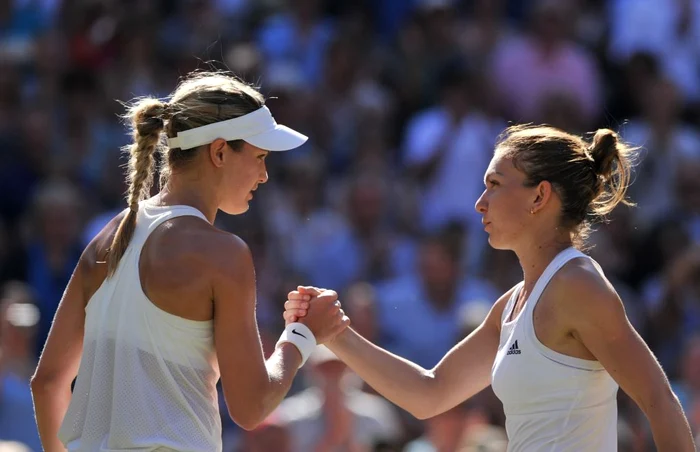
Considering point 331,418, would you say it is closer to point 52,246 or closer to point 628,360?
point 52,246

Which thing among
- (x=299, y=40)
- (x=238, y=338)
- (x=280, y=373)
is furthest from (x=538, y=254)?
(x=299, y=40)

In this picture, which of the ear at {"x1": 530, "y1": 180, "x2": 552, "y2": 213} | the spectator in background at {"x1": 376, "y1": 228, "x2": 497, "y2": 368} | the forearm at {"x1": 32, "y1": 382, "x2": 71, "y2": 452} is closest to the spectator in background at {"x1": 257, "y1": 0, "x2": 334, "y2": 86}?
the spectator in background at {"x1": 376, "y1": 228, "x2": 497, "y2": 368}

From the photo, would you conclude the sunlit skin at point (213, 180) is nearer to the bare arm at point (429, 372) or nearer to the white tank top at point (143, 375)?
the white tank top at point (143, 375)

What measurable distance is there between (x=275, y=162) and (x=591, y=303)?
Answer: 495 centimetres

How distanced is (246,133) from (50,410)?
102 centimetres

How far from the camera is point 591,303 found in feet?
11.9

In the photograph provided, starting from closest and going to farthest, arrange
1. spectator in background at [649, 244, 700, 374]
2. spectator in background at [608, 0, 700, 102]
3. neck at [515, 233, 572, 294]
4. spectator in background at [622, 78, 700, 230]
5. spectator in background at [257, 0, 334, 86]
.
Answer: neck at [515, 233, 572, 294]
spectator in background at [649, 244, 700, 374]
spectator in background at [622, 78, 700, 230]
spectator in background at [257, 0, 334, 86]
spectator in background at [608, 0, 700, 102]

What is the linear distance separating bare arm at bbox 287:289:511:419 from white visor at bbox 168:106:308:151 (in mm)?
783

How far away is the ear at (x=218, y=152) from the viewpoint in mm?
3738

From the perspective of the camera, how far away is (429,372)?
14.1ft

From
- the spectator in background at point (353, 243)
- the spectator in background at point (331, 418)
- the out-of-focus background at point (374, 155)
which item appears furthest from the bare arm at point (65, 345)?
the spectator in background at point (353, 243)

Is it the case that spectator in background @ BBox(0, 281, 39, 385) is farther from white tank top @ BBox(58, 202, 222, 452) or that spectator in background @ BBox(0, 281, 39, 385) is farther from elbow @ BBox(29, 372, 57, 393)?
white tank top @ BBox(58, 202, 222, 452)

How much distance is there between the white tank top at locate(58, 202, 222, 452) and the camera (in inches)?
141

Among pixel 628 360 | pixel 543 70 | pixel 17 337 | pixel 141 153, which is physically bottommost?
pixel 17 337
